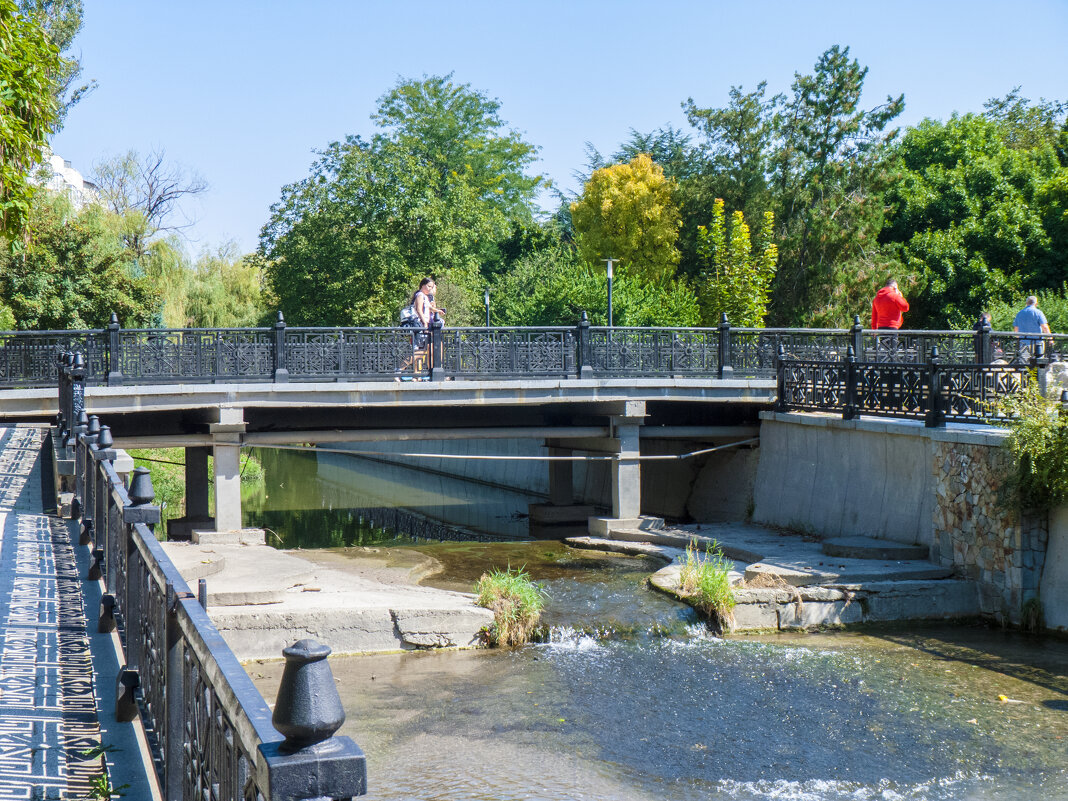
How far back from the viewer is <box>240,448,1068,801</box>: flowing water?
834 cm

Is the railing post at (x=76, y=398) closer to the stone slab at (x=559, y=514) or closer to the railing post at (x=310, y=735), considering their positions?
the railing post at (x=310, y=735)

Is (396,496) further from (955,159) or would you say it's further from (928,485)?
(955,159)

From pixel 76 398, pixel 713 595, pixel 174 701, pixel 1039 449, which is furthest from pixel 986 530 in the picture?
pixel 174 701

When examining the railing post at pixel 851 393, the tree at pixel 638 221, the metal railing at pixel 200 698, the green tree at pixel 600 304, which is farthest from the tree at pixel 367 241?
the metal railing at pixel 200 698

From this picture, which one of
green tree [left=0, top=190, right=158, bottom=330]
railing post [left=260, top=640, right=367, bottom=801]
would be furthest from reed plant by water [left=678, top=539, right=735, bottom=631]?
green tree [left=0, top=190, right=158, bottom=330]

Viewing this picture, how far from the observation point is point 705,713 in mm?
10016

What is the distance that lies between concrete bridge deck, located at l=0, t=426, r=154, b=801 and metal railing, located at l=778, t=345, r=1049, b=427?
36.8 feet

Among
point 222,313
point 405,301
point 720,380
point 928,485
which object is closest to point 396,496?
point 405,301

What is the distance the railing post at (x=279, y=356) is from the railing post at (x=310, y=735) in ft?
52.6

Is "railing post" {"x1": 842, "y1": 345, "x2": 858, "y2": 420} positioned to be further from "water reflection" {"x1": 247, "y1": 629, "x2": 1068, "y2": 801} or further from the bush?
"water reflection" {"x1": 247, "y1": 629, "x2": 1068, "y2": 801}

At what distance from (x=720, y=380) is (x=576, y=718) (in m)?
11.0

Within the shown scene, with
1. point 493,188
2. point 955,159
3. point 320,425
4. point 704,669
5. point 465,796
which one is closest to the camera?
point 465,796

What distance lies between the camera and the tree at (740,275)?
106 ft

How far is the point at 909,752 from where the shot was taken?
29.2 feet
